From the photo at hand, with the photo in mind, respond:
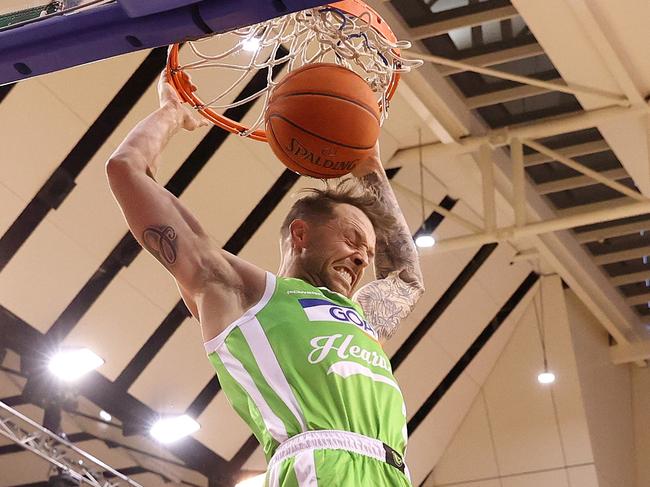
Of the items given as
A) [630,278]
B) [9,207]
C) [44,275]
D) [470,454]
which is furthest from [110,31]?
[630,278]

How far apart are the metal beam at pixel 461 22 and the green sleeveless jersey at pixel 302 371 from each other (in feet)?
21.0

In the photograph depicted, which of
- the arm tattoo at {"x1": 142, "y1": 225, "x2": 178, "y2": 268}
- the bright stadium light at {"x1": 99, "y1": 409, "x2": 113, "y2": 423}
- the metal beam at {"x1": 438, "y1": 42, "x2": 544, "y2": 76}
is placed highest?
the metal beam at {"x1": 438, "y1": 42, "x2": 544, "y2": 76}

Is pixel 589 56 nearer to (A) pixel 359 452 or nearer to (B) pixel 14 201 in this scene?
(B) pixel 14 201

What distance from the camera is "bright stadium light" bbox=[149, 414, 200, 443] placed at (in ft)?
32.3

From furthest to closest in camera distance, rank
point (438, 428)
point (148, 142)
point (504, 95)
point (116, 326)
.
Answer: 1. point (438, 428)
2. point (504, 95)
3. point (116, 326)
4. point (148, 142)

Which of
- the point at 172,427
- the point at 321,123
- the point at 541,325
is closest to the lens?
the point at 321,123

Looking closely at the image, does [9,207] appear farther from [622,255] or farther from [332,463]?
[622,255]

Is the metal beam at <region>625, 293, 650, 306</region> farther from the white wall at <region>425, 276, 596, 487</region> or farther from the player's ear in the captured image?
the player's ear

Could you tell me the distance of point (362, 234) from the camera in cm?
304

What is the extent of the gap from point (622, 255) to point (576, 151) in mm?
2314

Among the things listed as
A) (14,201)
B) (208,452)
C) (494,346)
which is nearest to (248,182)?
(14,201)

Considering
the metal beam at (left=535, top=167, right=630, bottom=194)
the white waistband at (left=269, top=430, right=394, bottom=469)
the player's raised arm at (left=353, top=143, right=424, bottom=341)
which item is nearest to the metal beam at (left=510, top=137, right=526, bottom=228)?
the metal beam at (left=535, top=167, right=630, bottom=194)

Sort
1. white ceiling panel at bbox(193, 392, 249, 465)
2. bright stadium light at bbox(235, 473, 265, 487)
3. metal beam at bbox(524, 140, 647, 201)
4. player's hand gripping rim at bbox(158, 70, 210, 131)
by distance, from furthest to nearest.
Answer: bright stadium light at bbox(235, 473, 265, 487) → white ceiling panel at bbox(193, 392, 249, 465) → metal beam at bbox(524, 140, 647, 201) → player's hand gripping rim at bbox(158, 70, 210, 131)

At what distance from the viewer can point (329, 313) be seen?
9.07 feet
